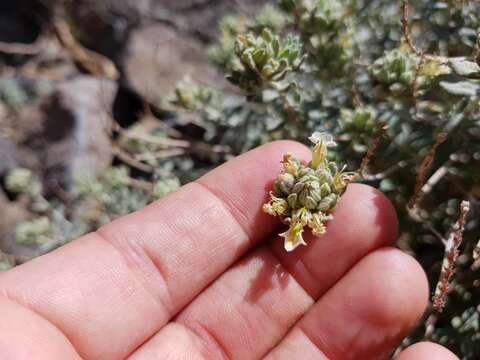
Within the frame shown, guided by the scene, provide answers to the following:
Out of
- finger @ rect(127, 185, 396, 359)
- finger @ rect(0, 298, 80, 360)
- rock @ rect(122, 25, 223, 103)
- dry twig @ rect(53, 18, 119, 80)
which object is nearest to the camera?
finger @ rect(0, 298, 80, 360)

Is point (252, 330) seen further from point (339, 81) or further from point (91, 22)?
point (91, 22)

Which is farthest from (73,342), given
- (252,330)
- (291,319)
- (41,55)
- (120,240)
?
(41,55)

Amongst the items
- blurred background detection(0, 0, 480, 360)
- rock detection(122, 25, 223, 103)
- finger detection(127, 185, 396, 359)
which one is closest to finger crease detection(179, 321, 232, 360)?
finger detection(127, 185, 396, 359)

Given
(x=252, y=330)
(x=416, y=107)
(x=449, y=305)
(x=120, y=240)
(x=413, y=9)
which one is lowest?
(x=449, y=305)

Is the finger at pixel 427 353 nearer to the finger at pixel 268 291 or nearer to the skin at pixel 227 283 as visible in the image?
the skin at pixel 227 283

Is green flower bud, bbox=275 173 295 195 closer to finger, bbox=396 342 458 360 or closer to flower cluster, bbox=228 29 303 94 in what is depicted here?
flower cluster, bbox=228 29 303 94

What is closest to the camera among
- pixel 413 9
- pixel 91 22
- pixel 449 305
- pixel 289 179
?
pixel 289 179
